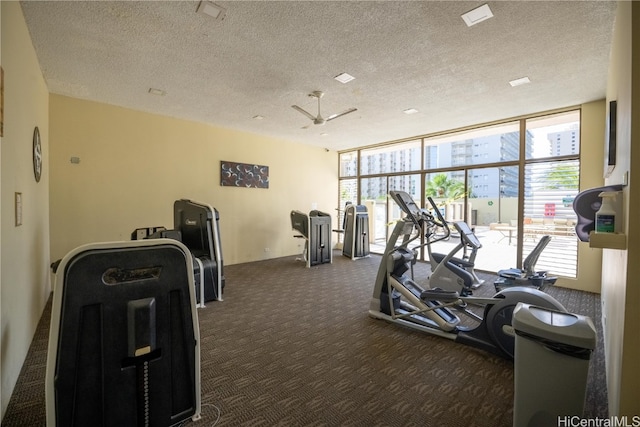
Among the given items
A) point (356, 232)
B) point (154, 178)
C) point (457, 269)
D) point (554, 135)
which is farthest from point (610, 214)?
point (154, 178)

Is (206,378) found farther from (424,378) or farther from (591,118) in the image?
(591,118)

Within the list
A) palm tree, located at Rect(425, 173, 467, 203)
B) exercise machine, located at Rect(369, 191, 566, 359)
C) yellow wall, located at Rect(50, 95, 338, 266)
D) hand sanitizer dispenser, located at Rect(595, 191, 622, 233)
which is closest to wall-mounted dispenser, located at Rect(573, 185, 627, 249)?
hand sanitizer dispenser, located at Rect(595, 191, 622, 233)

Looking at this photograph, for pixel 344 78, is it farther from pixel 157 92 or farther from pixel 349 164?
pixel 349 164

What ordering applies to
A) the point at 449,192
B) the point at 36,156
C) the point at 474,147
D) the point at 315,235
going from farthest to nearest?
the point at 315,235
the point at 449,192
the point at 474,147
the point at 36,156

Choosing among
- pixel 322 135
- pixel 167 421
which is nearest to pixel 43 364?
pixel 167 421

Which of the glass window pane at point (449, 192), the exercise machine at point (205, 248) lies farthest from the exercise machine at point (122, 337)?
the glass window pane at point (449, 192)

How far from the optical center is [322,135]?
6637 mm

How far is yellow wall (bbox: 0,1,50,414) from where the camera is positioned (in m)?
1.93

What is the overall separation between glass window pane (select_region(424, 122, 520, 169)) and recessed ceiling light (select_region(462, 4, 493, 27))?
3.49 m

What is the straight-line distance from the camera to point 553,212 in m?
4.91

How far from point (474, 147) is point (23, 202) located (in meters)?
6.57

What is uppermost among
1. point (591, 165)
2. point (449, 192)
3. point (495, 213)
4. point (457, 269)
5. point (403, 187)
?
point (591, 165)

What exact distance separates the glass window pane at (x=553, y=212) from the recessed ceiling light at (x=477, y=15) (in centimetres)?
351

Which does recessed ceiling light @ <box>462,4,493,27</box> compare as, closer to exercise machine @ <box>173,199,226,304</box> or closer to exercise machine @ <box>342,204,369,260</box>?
exercise machine @ <box>173,199,226,304</box>
